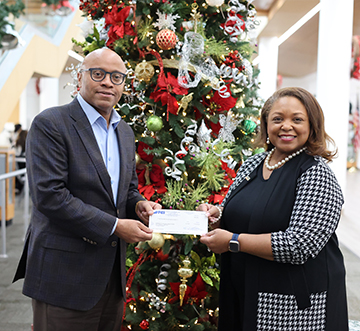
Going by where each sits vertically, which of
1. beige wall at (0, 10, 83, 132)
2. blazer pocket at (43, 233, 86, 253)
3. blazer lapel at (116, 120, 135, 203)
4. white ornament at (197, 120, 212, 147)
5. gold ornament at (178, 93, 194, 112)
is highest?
beige wall at (0, 10, 83, 132)

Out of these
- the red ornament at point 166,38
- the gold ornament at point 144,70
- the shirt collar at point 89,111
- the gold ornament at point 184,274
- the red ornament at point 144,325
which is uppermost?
the red ornament at point 166,38

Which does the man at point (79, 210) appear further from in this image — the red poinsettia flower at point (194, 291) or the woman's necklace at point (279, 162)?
the red poinsettia flower at point (194, 291)

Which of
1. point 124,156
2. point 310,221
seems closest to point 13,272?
point 124,156

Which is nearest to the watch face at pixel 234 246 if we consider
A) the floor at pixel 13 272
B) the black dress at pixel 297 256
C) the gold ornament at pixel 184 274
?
the black dress at pixel 297 256

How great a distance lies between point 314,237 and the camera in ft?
4.61

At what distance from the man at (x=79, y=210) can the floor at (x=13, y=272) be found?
173cm

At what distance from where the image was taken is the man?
1.46 metres

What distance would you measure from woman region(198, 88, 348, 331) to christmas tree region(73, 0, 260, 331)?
74 cm

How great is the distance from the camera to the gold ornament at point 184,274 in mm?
2264

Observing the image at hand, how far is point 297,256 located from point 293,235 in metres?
0.09

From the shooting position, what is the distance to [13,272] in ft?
13.5

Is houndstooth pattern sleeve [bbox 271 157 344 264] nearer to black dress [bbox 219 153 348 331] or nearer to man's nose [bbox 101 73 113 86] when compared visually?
black dress [bbox 219 153 348 331]

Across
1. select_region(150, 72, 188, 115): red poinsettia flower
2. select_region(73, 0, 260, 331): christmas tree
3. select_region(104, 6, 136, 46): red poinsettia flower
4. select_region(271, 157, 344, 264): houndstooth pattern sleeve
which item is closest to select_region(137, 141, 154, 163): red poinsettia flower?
select_region(73, 0, 260, 331): christmas tree

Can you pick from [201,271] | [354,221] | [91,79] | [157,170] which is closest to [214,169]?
[157,170]
